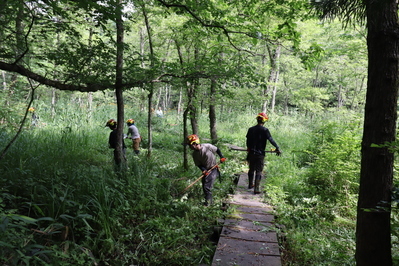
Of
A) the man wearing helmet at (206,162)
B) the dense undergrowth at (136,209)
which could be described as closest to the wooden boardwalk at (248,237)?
the dense undergrowth at (136,209)

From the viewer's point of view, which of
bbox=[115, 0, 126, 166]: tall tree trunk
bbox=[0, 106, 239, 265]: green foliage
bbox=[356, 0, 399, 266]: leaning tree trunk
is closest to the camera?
bbox=[356, 0, 399, 266]: leaning tree trunk

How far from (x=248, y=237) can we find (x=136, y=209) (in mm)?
1984

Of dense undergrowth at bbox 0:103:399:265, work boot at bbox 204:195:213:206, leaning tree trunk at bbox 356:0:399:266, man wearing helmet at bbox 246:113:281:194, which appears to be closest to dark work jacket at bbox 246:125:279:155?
man wearing helmet at bbox 246:113:281:194

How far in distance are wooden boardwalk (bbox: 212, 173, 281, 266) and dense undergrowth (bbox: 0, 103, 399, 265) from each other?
0.66ft

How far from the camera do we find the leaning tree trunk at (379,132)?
2553 millimetres

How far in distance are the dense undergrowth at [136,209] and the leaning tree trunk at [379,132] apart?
886mm

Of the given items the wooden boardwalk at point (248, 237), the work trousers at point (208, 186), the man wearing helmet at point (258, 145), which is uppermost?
the man wearing helmet at point (258, 145)

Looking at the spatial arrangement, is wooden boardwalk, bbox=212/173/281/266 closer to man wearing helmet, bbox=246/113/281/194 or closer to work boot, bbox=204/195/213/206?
work boot, bbox=204/195/213/206

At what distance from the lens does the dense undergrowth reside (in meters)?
3.32

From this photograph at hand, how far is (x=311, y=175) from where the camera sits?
6828 millimetres

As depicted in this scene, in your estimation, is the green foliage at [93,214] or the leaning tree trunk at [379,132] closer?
the leaning tree trunk at [379,132]

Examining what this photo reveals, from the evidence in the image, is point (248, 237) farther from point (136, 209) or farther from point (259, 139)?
point (259, 139)

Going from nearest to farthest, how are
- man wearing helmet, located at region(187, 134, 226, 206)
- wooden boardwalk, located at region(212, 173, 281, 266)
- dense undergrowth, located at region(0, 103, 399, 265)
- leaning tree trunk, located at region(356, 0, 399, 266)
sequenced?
leaning tree trunk, located at region(356, 0, 399, 266) → dense undergrowth, located at region(0, 103, 399, 265) → wooden boardwalk, located at region(212, 173, 281, 266) → man wearing helmet, located at region(187, 134, 226, 206)

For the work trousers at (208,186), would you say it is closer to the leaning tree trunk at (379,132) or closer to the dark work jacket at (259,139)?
the dark work jacket at (259,139)
